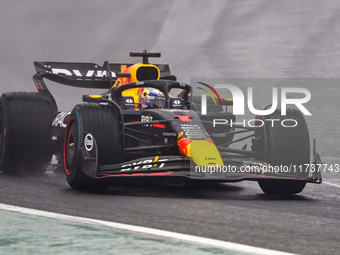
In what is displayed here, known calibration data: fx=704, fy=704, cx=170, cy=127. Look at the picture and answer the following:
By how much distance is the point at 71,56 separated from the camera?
30812 mm

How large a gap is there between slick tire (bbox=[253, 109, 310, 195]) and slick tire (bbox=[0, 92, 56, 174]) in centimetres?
303

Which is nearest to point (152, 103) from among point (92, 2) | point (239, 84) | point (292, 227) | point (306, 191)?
point (306, 191)

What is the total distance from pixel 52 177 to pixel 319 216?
164 inches

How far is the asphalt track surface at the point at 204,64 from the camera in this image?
17.6ft

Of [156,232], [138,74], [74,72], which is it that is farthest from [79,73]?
[156,232]

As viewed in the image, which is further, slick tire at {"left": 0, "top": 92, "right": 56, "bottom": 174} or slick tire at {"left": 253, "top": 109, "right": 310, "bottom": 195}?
slick tire at {"left": 0, "top": 92, "right": 56, "bottom": 174}

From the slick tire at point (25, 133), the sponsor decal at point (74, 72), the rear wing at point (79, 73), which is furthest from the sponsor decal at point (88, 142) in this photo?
the sponsor decal at point (74, 72)

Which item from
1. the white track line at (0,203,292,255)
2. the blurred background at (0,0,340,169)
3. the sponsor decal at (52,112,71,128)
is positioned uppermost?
the blurred background at (0,0,340,169)

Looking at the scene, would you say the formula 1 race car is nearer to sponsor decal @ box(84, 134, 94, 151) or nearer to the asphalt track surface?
sponsor decal @ box(84, 134, 94, 151)

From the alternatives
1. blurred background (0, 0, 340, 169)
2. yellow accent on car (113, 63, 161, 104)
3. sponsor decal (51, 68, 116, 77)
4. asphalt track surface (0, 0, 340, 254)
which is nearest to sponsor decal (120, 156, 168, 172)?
asphalt track surface (0, 0, 340, 254)

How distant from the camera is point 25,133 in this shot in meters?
9.13

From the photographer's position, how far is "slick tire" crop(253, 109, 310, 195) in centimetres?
771

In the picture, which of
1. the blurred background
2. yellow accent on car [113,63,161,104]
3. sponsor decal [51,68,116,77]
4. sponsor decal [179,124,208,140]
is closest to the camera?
sponsor decal [179,124,208,140]

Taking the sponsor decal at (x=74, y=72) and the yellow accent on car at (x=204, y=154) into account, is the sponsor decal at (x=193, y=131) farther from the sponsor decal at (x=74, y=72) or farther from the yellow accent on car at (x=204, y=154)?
the sponsor decal at (x=74, y=72)
